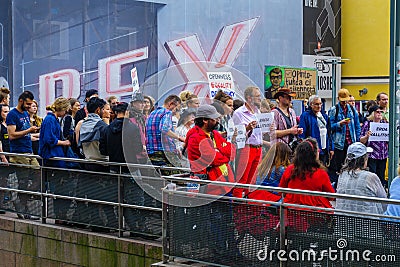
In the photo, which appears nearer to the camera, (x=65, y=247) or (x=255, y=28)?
(x=65, y=247)

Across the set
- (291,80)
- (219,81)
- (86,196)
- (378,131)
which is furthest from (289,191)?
(291,80)

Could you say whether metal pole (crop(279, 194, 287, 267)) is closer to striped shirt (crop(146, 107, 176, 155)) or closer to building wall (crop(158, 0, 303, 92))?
striped shirt (crop(146, 107, 176, 155))

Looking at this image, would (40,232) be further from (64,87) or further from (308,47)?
(308,47)

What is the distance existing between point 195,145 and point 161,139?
119cm

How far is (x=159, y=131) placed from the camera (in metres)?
9.91

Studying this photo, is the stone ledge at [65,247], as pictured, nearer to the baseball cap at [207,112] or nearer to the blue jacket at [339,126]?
the baseball cap at [207,112]

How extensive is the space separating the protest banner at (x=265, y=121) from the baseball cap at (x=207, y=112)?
177cm

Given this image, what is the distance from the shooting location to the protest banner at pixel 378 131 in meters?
14.3

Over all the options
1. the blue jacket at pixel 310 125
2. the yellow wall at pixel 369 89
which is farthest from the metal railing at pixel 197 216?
the yellow wall at pixel 369 89

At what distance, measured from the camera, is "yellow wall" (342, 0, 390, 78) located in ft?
111

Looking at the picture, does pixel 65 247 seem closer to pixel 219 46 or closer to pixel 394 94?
pixel 394 94

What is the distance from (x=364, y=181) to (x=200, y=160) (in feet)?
5.92

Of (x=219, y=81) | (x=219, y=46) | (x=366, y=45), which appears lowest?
(x=219, y=81)

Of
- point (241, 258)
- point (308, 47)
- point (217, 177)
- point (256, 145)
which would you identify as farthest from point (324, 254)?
point (308, 47)
